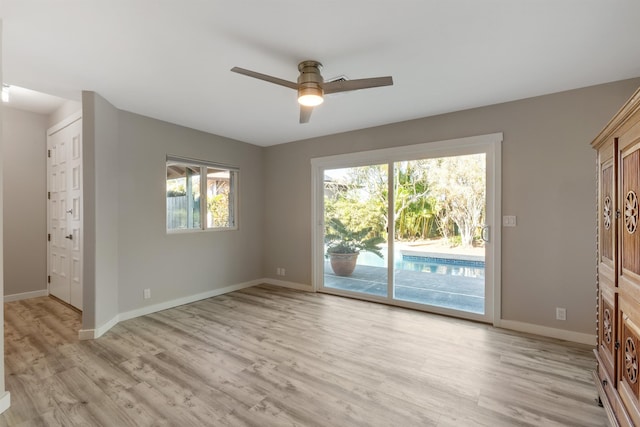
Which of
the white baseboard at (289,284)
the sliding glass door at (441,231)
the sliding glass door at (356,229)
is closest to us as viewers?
the sliding glass door at (441,231)

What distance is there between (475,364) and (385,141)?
2765 mm

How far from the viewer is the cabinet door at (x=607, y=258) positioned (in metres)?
1.71

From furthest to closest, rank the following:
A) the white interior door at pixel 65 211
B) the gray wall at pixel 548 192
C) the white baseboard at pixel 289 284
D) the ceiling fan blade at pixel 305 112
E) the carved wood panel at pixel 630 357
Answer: the white baseboard at pixel 289 284, the white interior door at pixel 65 211, the gray wall at pixel 548 192, the ceiling fan blade at pixel 305 112, the carved wood panel at pixel 630 357

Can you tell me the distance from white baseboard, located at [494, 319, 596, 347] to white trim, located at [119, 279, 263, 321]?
3634 millimetres

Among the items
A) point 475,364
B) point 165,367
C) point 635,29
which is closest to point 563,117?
point 635,29

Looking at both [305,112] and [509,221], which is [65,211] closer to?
[305,112]

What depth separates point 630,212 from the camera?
1.50 m

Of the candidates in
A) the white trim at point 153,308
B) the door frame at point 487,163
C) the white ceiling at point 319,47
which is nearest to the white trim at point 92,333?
the white trim at point 153,308

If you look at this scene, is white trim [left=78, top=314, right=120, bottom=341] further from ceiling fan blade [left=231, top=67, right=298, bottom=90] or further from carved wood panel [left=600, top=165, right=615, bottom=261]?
carved wood panel [left=600, top=165, right=615, bottom=261]

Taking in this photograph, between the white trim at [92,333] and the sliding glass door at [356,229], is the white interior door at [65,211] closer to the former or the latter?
the white trim at [92,333]

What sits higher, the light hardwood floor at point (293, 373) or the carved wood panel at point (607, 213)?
the carved wood panel at point (607, 213)

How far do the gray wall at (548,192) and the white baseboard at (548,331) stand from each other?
4 cm

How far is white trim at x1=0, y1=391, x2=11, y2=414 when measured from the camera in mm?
1892

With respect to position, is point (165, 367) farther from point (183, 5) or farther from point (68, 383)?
point (183, 5)
